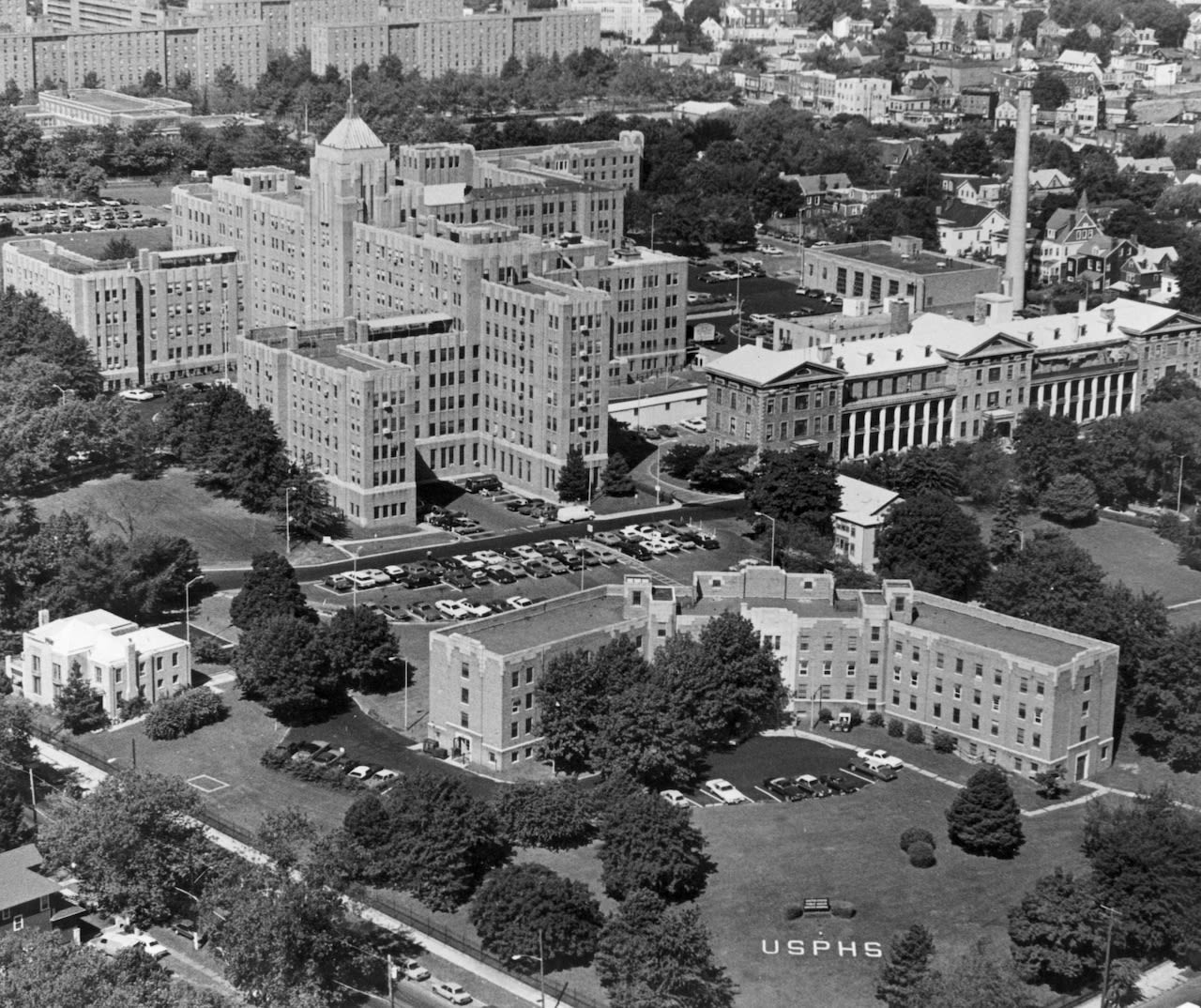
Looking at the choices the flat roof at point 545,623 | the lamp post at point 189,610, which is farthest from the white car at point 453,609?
the lamp post at point 189,610

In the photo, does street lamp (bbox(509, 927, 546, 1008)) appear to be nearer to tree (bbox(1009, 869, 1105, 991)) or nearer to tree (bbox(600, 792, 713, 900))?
tree (bbox(600, 792, 713, 900))

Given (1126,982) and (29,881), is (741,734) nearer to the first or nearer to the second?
(1126,982)

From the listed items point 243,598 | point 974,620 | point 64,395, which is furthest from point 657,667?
point 64,395

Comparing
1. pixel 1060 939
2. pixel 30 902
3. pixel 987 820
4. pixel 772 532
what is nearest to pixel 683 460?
pixel 772 532

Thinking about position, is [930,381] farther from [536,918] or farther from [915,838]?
[536,918]

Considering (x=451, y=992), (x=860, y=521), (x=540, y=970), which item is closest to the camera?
(x=451, y=992)

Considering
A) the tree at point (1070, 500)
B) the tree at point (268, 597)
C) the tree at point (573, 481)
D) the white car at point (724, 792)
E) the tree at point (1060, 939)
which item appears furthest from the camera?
the tree at point (573, 481)

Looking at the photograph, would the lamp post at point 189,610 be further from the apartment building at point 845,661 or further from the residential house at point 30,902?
the residential house at point 30,902
